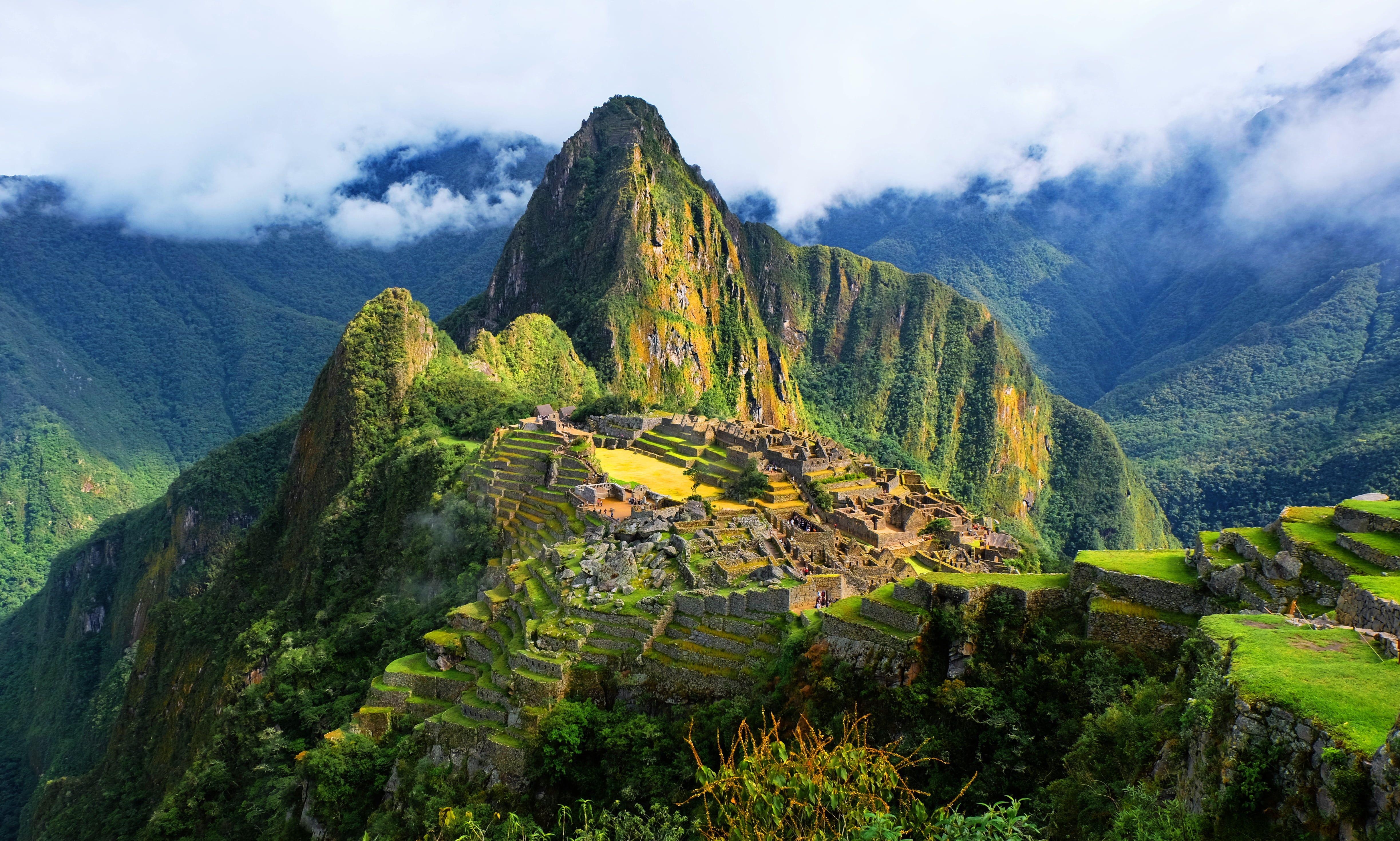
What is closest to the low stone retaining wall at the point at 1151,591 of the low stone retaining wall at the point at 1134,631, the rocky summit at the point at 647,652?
the rocky summit at the point at 647,652

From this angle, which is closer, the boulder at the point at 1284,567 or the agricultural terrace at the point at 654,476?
the boulder at the point at 1284,567

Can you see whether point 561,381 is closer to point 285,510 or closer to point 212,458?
point 285,510

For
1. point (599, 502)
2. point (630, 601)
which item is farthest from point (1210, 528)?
point (630, 601)

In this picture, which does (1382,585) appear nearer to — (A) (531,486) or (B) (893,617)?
(B) (893,617)

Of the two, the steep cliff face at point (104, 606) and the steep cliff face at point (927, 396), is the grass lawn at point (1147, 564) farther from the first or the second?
the steep cliff face at point (927, 396)

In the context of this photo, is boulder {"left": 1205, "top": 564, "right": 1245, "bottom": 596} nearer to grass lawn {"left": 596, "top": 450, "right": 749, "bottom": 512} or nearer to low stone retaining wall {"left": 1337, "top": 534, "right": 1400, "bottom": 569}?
low stone retaining wall {"left": 1337, "top": 534, "right": 1400, "bottom": 569}

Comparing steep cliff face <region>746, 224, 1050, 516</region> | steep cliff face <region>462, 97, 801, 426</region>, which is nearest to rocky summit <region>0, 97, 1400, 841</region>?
steep cliff face <region>462, 97, 801, 426</region>

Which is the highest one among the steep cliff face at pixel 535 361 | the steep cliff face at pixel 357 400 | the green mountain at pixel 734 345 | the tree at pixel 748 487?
the green mountain at pixel 734 345
